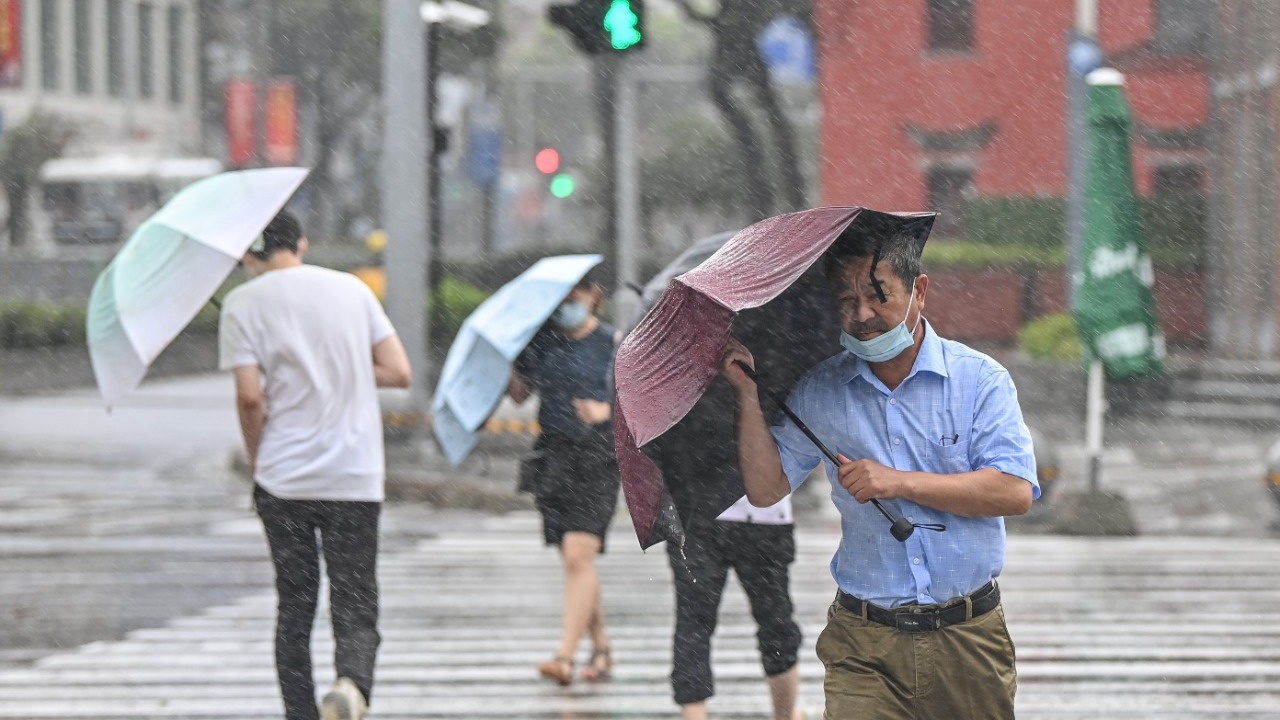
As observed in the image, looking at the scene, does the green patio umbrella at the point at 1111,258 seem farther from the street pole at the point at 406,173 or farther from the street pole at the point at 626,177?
the street pole at the point at 406,173

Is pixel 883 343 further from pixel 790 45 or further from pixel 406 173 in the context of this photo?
pixel 790 45

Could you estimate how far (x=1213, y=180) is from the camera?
27.7 meters

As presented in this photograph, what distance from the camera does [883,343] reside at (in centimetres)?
420

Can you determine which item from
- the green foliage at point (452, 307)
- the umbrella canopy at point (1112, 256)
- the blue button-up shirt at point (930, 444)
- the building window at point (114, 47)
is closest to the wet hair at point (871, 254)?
the blue button-up shirt at point (930, 444)

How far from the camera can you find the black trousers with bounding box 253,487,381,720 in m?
6.56

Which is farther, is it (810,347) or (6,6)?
(6,6)

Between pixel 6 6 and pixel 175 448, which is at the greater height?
pixel 6 6

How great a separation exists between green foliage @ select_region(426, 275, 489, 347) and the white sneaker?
1736 cm

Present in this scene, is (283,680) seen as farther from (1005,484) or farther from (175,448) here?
(175,448)

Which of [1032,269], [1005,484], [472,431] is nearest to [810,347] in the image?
[1005,484]

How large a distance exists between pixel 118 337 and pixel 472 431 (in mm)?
1933

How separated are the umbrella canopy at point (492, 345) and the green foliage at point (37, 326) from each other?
23296mm

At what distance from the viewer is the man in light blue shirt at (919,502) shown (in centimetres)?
425

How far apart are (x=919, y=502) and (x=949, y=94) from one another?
27645mm
